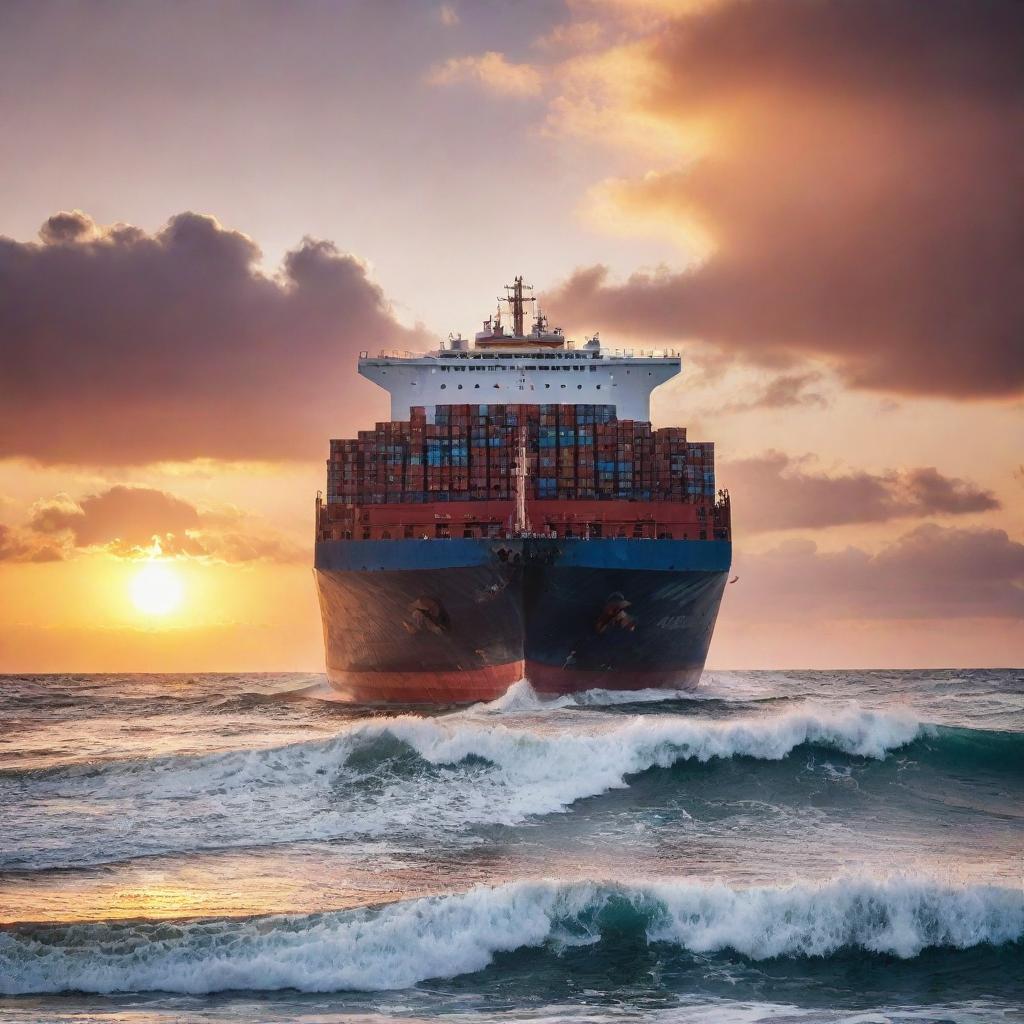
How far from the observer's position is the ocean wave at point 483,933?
13453 millimetres

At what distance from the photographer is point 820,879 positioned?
52.3ft

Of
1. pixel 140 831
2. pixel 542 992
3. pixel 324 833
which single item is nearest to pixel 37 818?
pixel 140 831

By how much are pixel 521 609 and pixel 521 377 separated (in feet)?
59.1

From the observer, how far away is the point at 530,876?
17047 mm

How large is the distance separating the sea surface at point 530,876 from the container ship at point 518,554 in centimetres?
799

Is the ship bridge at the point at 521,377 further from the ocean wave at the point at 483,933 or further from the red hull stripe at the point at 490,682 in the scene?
the ocean wave at the point at 483,933

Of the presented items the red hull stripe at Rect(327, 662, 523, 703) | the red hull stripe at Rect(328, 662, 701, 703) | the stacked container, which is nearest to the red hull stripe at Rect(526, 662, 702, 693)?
the red hull stripe at Rect(328, 662, 701, 703)

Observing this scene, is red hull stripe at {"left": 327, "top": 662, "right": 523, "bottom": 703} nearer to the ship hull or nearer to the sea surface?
the ship hull

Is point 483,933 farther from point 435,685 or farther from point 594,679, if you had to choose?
point 435,685

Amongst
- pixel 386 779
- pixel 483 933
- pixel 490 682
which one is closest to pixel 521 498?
pixel 490 682

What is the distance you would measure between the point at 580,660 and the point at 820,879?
22.7m

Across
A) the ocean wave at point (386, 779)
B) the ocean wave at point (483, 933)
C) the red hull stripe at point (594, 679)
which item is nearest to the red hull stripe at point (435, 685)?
the red hull stripe at point (594, 679)

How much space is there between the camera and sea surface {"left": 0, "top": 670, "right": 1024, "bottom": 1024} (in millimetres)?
13352

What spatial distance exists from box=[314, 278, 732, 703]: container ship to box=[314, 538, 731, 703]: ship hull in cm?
5
